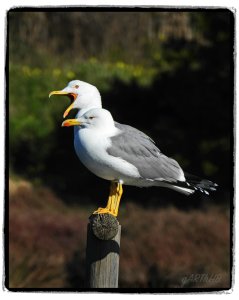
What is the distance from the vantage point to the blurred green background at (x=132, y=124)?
20.5ft

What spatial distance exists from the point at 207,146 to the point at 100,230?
15.7 ft

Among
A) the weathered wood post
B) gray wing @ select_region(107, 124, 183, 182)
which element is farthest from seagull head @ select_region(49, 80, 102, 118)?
the weathered wood post

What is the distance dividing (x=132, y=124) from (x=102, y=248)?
4.96 metres

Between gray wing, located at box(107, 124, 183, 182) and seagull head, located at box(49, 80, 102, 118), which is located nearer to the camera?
gray wing, located at box(107, 124, 183, 182)

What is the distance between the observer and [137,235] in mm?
6594

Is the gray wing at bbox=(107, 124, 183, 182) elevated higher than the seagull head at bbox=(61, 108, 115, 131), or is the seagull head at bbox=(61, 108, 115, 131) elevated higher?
the seagull head at bbox=(61, 108, 115, 131)

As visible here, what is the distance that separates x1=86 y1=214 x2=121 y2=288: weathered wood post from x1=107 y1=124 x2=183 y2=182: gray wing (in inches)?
13.0

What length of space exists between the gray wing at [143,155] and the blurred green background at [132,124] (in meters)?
1.61

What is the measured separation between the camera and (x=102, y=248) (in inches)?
131

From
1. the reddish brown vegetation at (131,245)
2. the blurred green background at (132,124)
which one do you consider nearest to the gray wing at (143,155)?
the reddish brown vegetation at (131,245)

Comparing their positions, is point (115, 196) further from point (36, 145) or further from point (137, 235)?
point (36, 145)

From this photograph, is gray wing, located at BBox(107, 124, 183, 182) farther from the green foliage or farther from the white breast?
the green foliage

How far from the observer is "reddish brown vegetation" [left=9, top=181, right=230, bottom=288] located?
18.0 feet

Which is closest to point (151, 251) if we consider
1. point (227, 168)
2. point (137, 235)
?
point (137, 235)
